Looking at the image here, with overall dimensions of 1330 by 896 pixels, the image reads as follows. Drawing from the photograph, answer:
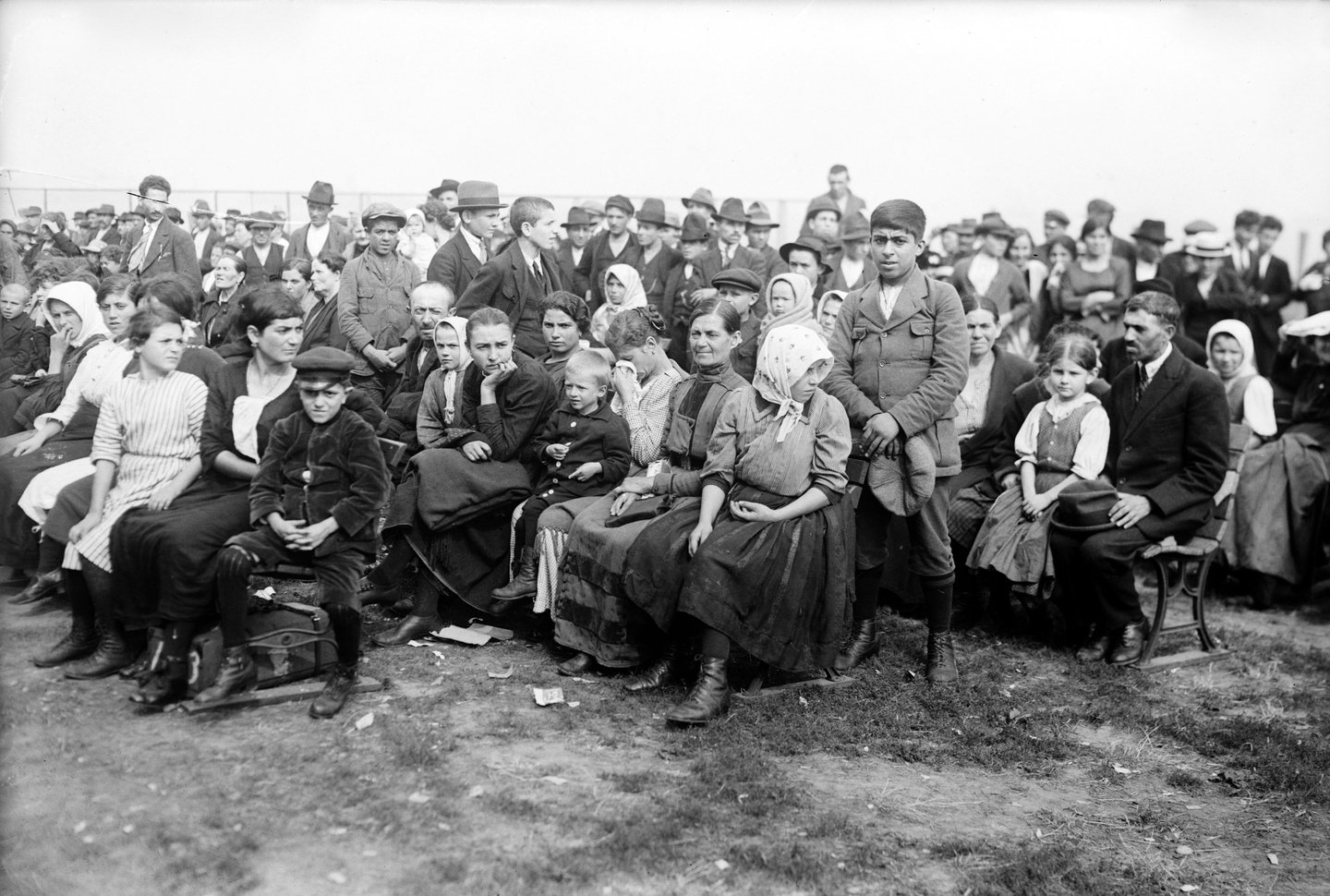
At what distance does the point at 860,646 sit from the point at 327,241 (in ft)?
23.6

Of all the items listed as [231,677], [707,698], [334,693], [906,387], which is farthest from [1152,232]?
[231,677]

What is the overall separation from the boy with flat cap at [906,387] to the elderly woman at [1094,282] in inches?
169

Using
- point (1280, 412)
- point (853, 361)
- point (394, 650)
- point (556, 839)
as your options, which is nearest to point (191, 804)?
point (556, 839)

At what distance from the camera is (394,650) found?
5707mm

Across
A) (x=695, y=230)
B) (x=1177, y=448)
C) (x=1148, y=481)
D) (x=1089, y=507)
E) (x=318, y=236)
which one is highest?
(x=695, y=230)

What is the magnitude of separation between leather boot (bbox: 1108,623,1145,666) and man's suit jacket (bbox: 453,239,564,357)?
3847 mm

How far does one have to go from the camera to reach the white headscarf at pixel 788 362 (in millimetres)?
5246

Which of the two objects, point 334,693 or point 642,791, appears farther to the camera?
point 334,693

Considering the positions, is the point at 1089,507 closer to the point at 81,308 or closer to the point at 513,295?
the point at 513,295

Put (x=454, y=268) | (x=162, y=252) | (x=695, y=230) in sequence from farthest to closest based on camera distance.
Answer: (x=695, y=230) → (x=454, y=268) → (x=162, y=252)

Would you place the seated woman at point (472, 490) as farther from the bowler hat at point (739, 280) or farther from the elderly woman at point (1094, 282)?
the elderly woman at point (1094, 282)

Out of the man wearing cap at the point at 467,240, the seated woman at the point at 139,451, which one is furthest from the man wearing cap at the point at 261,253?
the seated woman at the point at 139,451

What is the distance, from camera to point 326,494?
16.1 feet

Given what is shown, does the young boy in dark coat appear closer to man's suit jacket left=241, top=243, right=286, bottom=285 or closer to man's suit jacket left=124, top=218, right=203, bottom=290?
man's suit jacket left=124, top=218, right=203, bottom=290
